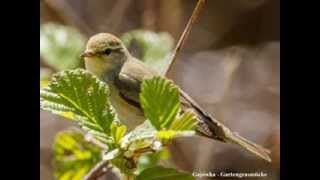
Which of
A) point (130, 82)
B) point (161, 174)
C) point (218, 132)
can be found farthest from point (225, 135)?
point (161, 174)

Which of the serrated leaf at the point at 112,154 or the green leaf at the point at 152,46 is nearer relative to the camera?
the serrated leaf at the point at 112,154

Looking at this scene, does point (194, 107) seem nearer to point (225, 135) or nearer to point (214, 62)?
point (225, 135)

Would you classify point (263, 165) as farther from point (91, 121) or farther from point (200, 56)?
point (91, 121)

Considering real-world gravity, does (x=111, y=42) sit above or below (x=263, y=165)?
above

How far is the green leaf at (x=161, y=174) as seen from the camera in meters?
0.45

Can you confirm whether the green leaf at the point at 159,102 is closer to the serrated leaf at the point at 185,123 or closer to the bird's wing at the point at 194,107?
the serrated leaf at the point at 185,123

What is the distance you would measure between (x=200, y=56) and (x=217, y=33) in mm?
47

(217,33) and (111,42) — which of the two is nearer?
(111,42)

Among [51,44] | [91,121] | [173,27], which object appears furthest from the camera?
[173,27]

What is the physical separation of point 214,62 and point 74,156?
30 cm

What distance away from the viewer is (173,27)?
0.73 m

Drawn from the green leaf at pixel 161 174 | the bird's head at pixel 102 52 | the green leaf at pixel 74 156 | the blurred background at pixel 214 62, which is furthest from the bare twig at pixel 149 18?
the green leaf at pixel 161 174

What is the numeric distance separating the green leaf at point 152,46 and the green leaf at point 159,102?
0.16 metres
